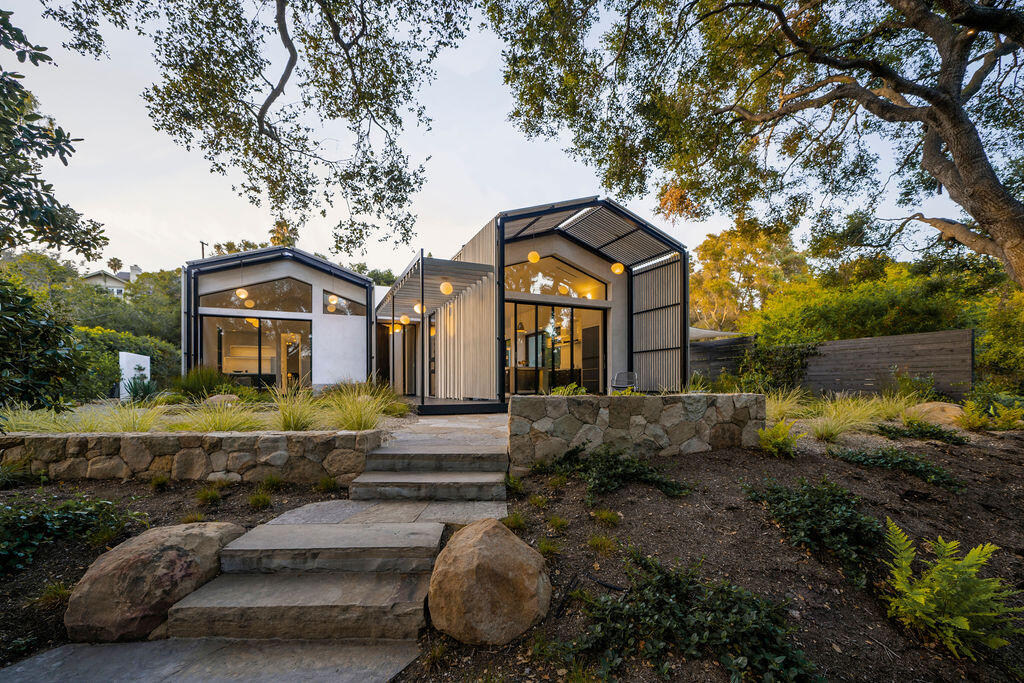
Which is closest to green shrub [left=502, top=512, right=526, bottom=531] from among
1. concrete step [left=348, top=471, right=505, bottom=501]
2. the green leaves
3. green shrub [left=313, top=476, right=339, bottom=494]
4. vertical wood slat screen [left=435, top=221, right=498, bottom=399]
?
concrete step [left=348, top=471, right=505, bottom=501]

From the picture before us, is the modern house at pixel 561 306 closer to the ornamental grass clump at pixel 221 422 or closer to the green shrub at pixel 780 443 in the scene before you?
the ornamental grass clump at pixel 221 422

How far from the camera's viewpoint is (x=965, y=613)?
196 cm

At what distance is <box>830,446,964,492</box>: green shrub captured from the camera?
3.43 metres

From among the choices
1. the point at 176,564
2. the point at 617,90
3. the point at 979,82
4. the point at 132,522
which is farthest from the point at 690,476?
the point at 979,82

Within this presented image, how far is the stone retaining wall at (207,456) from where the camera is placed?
11.6 ft

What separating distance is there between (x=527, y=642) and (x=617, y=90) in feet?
26.1

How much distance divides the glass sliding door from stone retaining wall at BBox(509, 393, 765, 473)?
5.28 meters

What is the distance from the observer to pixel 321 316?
38.0 ft

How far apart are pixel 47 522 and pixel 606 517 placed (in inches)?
153

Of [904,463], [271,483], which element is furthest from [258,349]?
[904,463]

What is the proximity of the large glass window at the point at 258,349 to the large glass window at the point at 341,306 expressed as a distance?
0.80 meters

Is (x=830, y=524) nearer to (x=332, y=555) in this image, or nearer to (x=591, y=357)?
(x=332, y=555)

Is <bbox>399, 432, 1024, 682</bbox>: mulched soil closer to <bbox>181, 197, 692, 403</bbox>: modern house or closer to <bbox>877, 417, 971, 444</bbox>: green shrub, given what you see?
<bbox>877, 417, 971, 444</bbox>: green shrub

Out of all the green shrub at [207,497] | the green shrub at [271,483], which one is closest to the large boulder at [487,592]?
the green shrub at [271,483]
